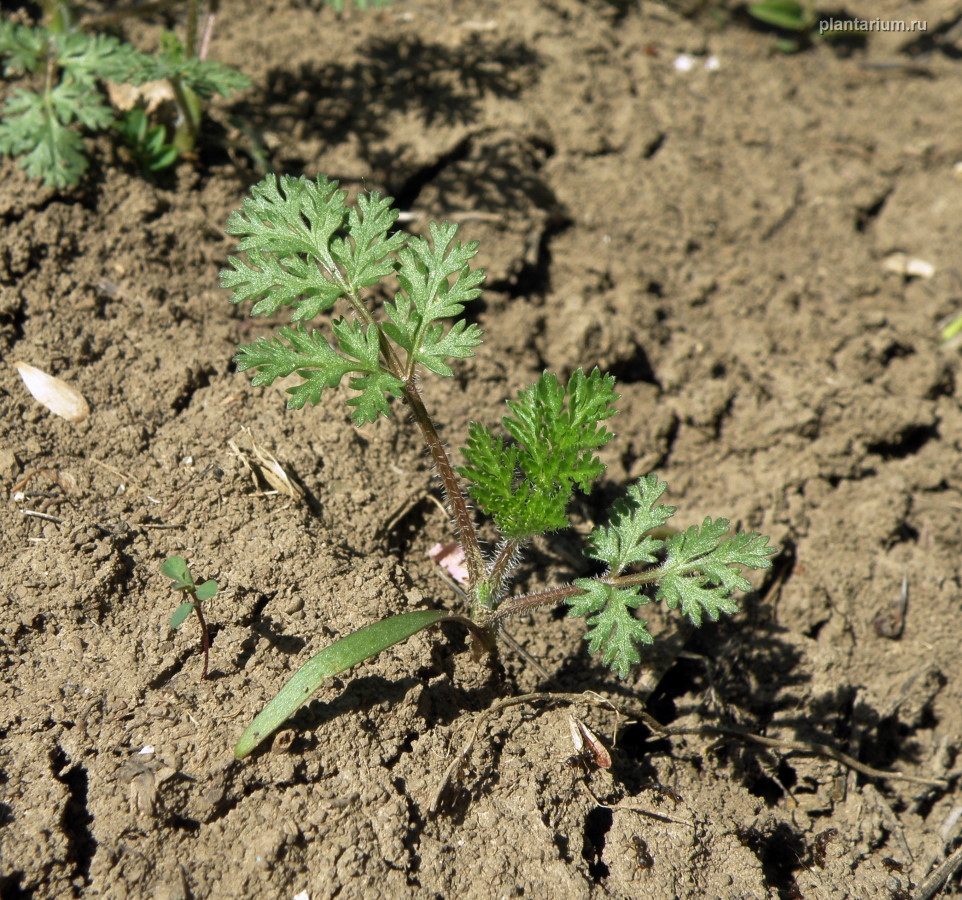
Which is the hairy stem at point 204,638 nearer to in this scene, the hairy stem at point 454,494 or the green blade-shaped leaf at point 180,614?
the green blade-shaped leaf at point 180,614

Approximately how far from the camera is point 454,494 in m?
2.45

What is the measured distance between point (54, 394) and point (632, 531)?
1.95 m

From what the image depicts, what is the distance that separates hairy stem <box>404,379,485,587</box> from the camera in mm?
2395

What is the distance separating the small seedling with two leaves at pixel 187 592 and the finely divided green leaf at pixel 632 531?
1.13 meters

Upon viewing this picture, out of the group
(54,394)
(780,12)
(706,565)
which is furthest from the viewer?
(780,12)

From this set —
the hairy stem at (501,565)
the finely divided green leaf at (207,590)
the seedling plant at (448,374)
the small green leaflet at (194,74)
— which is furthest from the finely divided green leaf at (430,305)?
the small green leaflet at (194,74)

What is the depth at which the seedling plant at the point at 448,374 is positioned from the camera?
2.24 meters

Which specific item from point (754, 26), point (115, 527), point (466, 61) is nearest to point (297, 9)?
point (466, 61)

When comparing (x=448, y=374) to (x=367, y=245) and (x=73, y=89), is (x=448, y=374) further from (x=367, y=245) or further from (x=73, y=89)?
(x=73, y=89)

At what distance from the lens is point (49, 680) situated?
2.25 m

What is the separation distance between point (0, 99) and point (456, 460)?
7.93 feet

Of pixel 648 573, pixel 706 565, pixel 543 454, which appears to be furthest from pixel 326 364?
→ pixel 706 565

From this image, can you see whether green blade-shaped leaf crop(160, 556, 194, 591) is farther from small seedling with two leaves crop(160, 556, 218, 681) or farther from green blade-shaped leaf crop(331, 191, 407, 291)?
green blade-shaped leaf crop(331, 191, 407, 291)

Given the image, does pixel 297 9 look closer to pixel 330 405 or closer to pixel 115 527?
pixel 330 405
